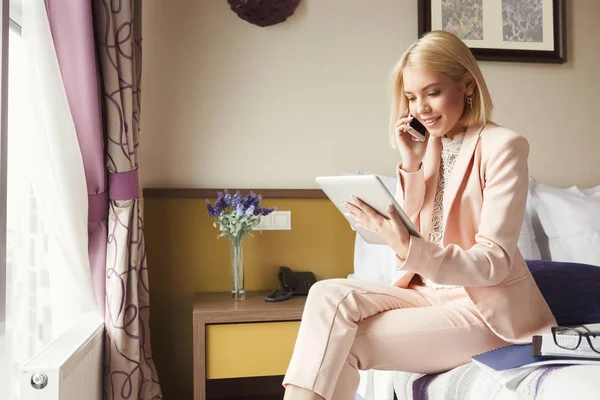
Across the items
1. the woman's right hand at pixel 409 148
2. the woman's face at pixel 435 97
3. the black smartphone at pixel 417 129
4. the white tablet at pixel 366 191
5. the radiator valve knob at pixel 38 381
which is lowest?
the radiator valve knob at pixel 38 381

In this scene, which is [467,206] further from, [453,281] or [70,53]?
[70,53]

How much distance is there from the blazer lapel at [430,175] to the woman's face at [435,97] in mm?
77

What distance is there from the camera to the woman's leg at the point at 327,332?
47.4 inches

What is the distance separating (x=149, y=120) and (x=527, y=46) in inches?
67.7

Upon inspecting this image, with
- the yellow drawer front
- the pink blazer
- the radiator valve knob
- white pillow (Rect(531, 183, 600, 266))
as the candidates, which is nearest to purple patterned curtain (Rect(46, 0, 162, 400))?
the yellow drawer front

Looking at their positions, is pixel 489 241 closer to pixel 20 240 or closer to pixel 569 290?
pixel 569 290

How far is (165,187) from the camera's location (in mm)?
2424

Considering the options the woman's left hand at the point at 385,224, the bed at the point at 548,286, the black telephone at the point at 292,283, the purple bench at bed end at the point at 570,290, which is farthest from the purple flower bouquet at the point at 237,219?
the purple bench at bed end at the point at 570,290

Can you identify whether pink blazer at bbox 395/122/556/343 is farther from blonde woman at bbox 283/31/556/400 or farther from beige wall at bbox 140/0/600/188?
beige wall at bbox 140/0/600/188

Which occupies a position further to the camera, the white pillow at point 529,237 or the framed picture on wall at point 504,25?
the framed picture on wall at point 504,25

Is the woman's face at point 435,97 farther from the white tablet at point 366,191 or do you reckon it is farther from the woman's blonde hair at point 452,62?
the white tablet at point 366,191

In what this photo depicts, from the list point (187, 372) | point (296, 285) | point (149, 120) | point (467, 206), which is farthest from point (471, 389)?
point (149, 120)

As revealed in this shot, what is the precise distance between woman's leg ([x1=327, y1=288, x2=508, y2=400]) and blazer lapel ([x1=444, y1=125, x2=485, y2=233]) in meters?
0.23

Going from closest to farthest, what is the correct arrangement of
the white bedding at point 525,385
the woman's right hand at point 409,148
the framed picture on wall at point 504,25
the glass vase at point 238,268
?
1. the white bedding at point 525,385
2. the woman's right hand at point 409,148
3. the glass vase at point 238,268
4. the framed picture on wall at point 504,25
